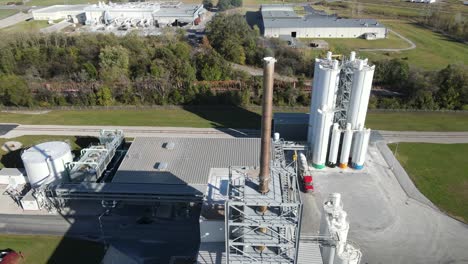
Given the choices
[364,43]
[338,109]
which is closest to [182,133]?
[338,109]

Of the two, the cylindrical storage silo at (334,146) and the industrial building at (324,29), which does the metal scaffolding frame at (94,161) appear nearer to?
the cylindrical storage silo at (334,146)

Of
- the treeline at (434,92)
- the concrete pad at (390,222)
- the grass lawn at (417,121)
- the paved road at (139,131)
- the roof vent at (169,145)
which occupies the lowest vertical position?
the concrete pad at (390,222)

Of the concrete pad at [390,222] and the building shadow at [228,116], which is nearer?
the concrete pad at [390,222]

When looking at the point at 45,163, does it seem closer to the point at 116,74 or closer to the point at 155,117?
the point at 155,117

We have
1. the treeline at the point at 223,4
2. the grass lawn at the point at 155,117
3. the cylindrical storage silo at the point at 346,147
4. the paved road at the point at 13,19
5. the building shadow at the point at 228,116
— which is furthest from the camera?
the treeline at the point at 223,4

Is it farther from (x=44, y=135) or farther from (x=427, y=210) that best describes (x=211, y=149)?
(x=44, y=135)

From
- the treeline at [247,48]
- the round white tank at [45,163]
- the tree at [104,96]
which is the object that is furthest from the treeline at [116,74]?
the round white tank at [45,163]

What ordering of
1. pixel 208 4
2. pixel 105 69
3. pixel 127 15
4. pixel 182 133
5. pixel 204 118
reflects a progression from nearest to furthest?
pixel 182 133, pixel 204 118, pixel 105 69, pixel 127 15, pixel 208 4

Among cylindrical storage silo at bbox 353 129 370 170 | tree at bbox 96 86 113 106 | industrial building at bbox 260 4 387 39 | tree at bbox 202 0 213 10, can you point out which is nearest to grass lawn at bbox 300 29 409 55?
industrial building at bbox 260 4 387 39
